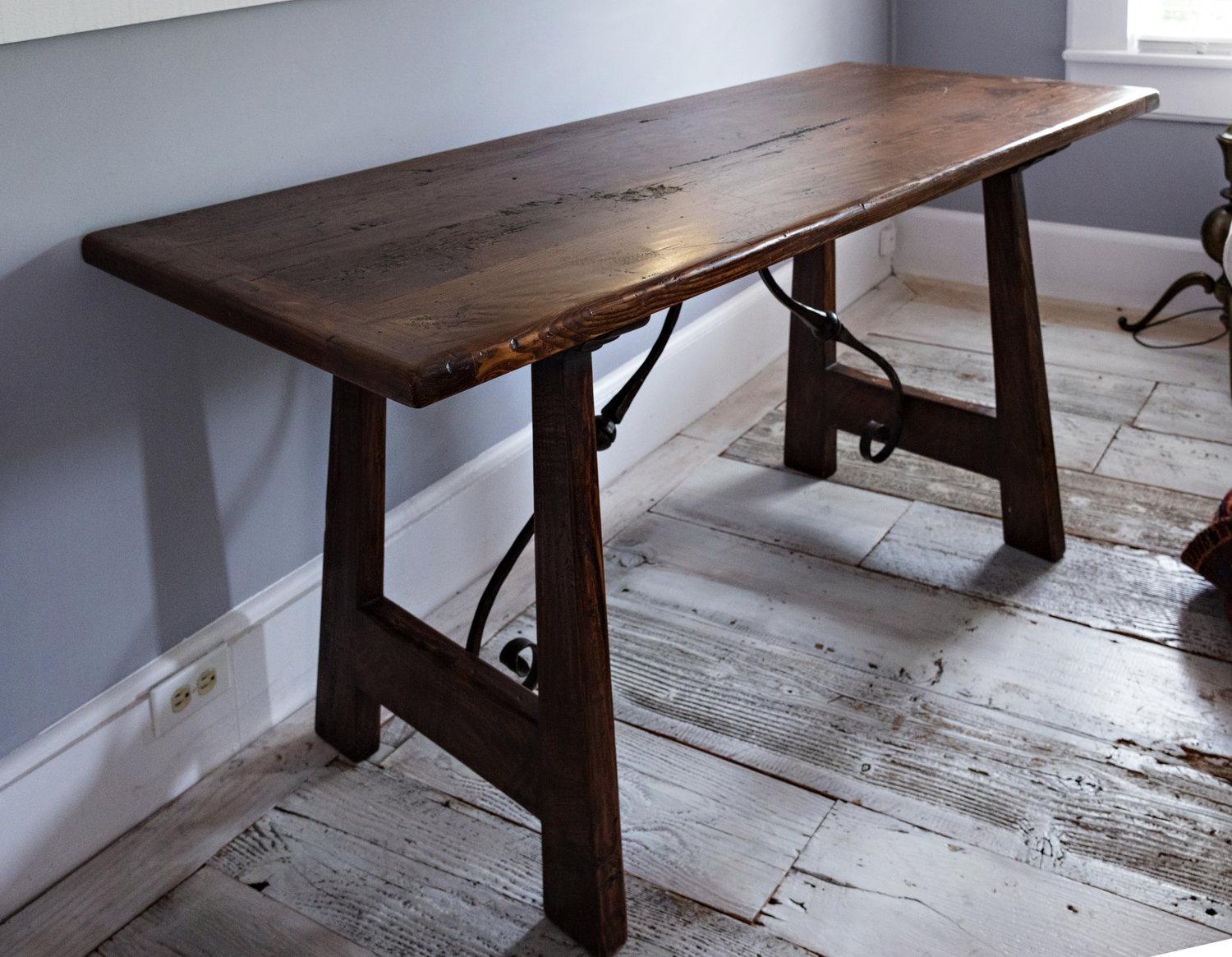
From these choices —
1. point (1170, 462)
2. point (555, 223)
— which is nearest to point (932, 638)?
point (1170, 462)

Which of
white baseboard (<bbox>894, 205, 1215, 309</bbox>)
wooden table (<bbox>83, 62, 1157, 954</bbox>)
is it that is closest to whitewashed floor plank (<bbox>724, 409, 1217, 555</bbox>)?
wooden table (<bbox>83, 62, 1157, 954</bbox>)

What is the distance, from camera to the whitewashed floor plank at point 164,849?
1.40 m

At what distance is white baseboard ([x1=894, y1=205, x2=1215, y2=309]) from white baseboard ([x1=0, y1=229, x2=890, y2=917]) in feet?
4.22

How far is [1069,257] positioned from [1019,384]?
1.37m

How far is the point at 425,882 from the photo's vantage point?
145cm

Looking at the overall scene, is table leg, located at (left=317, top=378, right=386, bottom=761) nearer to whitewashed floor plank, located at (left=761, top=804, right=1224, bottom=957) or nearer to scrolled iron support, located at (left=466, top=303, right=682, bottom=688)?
scrolled iron support, located at (left=466, top=303, right=682, bottom=688)

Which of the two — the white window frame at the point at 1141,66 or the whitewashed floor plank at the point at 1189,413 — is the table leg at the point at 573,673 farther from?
the white window frame at the point at 1141,66

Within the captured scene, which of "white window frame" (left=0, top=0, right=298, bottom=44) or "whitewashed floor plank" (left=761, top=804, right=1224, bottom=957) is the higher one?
"white window frame" (left=0, top=0, right=298, bottom=44)

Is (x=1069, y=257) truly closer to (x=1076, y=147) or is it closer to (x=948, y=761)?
(x=1076, y=147)

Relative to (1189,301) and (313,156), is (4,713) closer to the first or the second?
(313,156)

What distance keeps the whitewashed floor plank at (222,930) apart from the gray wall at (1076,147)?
2606mm

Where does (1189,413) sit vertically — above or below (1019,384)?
below

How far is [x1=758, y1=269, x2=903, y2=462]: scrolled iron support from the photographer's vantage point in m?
1.94

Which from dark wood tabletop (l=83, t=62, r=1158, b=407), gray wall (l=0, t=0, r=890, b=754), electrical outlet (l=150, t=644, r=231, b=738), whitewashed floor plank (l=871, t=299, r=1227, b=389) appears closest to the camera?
dark wood tabletop (l=83, t=62, r=1158, b=407)
